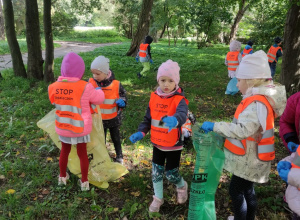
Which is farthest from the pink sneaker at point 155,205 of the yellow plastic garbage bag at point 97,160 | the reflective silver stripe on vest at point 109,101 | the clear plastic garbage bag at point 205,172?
the reflective silver stripe on vest at point 109,101

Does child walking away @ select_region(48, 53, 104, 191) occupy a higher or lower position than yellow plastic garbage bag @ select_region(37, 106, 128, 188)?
higher

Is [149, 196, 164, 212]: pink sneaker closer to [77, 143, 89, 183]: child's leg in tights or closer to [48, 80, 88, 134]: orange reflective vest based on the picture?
[77, 143, 89, 183]: child's leg in tights

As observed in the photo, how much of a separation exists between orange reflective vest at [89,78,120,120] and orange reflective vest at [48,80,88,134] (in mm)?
614

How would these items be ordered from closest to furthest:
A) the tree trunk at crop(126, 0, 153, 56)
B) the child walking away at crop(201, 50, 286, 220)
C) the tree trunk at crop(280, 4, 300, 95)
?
the child walking away at crop(201, 50, 286, 220)
the tree trunk at crop(280, 4, 300, 95)
the tree trunk at crop(126, 0, 153, 56)

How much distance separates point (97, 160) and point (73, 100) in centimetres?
95

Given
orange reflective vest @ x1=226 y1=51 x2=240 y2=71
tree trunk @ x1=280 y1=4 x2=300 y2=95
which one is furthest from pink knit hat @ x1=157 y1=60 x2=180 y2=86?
orange reflective vest @ x1=226 y1=51 x2=240 y2=71

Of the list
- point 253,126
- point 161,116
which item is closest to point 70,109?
point 161,116

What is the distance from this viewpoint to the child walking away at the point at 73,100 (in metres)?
2.69

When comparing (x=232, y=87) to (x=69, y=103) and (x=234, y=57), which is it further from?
(x=69, y=103)

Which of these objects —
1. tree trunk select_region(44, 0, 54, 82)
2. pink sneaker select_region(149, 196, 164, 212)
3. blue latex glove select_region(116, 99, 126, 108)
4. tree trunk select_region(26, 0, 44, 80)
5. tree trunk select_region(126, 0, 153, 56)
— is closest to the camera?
pink sneaker select_region(149, 196, 164, 212)

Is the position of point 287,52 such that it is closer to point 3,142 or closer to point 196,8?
point 3,142

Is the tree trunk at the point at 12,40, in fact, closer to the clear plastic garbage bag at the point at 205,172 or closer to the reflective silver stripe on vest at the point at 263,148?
the clear plastic garbage bag at the point at 205,172

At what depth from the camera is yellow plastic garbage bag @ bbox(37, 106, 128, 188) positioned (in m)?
3.13

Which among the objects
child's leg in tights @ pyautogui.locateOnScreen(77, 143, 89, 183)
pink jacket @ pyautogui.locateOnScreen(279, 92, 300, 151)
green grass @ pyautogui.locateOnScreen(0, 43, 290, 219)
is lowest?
A: green grass @ pyautogui.locateOnScreen(0, 43, 290, 219)
